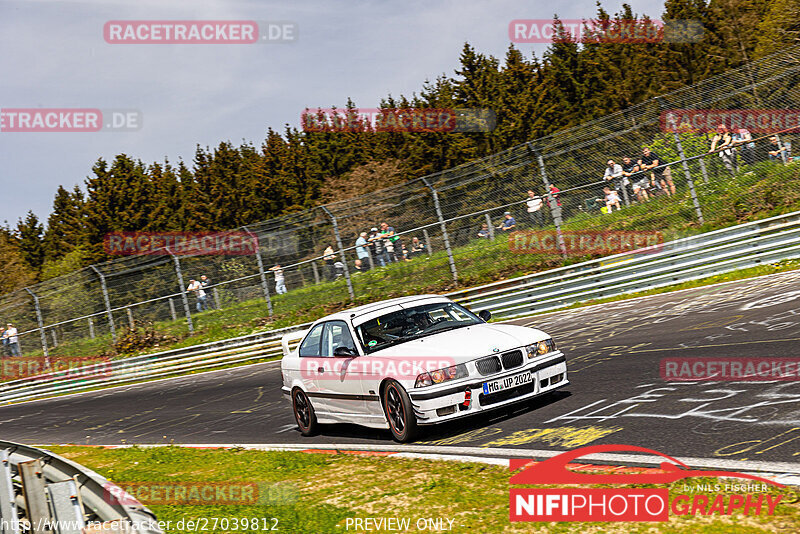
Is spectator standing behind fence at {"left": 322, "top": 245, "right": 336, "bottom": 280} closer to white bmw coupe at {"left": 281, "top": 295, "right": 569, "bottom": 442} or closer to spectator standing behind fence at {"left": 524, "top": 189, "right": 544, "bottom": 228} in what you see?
spectator standing behind fence at {"left": 524, "top": 189, "right": 544, "bottom": 228}

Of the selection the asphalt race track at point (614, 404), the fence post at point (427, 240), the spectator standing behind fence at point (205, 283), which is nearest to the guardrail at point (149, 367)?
the spectator standing behind fence at point (205, 283)

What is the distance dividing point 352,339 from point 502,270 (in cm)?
1074

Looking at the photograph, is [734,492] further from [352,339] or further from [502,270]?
[502,270]

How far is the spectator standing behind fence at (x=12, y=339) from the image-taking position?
26703 mm

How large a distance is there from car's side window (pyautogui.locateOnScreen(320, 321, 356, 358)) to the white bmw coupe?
1cm

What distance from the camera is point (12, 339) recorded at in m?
26.8

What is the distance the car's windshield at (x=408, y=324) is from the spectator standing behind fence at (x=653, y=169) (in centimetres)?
895

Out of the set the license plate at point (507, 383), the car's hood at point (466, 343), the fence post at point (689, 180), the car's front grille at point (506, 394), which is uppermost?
the fence post at point (689, 180)

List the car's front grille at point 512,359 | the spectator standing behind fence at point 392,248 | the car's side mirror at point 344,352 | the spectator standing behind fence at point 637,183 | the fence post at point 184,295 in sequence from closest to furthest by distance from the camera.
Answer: the car's front grille at point 512,359 → the car's side mirror at point 344,352 → the spectator standing behind fence at point 637,183 → the spectator standing behind fence at point 392,248 → the fence post at point 184,295

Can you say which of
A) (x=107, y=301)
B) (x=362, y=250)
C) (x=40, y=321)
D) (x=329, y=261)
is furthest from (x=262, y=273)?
(x=40, y=321)

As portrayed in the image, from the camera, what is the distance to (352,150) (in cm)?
4500

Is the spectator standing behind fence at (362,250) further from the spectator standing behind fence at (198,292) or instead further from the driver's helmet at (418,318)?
the driver's helmet at (418,318)

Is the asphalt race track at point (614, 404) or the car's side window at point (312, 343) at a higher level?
the car's side window at point (312, 343)

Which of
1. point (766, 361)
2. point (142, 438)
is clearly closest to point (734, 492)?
point (766, 361)
